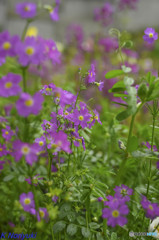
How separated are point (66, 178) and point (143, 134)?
48 cm

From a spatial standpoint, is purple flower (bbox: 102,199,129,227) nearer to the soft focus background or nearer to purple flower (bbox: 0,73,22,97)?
purple flower (bbox: 0,73,22,97)

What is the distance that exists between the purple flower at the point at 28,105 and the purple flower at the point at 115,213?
30 cm

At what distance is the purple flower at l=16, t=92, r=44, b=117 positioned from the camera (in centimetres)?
51

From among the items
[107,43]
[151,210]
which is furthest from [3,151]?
[107,43]

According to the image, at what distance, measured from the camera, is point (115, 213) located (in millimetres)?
629

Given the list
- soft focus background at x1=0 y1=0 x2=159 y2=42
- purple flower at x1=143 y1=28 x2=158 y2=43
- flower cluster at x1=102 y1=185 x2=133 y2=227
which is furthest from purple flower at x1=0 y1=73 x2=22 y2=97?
soft focus background at x1=0 y1=0 x2=159 y2=42

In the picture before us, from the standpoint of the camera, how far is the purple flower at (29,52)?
1.75 feet

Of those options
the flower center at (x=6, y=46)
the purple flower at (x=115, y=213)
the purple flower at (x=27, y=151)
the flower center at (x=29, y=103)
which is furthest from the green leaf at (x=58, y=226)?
the flower center at (x=6, y=46)

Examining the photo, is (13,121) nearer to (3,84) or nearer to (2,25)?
(3,84)

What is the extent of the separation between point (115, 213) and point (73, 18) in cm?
461

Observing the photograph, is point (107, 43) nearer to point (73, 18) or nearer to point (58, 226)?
point (58, 226)

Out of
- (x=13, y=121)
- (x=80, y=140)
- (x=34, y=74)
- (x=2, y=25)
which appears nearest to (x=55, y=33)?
(x=2, y=25)

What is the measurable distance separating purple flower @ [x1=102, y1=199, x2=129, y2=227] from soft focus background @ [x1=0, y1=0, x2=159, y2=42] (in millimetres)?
3942

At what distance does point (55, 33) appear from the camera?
4.71 metres
